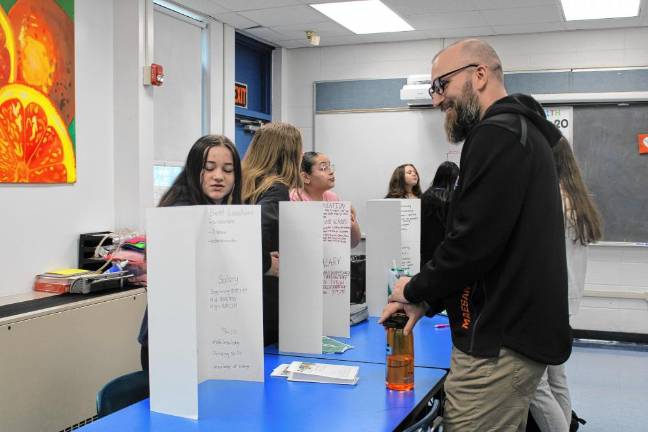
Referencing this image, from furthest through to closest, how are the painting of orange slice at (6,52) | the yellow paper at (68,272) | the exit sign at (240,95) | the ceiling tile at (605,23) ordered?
the exit sign at (240,95)
the ceiling tile at (605,23)
the yellow paper at (68,272)
the painting of orange slice at (6,52)

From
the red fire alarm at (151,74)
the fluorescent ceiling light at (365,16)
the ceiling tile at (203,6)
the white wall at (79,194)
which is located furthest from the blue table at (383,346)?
the ceiling tile at (203,6)

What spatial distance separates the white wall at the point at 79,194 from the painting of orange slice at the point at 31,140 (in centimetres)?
7

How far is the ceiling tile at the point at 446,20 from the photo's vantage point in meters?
5.01

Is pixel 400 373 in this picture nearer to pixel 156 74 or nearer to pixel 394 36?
pixel 156 74

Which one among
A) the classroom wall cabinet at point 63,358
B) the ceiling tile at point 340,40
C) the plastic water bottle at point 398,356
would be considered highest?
the ceiling tile at point 340,40

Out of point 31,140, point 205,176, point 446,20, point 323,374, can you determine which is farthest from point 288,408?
point 446,20

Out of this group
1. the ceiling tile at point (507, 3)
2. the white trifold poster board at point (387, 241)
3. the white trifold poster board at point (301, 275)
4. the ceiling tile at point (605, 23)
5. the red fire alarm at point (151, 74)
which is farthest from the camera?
the ceiling tile at point (605, 23)

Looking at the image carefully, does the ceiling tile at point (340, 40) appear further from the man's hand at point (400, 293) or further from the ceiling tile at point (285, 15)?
the man's hand at point (400, 293)

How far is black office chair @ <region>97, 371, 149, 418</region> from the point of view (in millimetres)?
1870

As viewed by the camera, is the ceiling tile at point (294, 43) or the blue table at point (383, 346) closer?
the blue table at point (383, 346)

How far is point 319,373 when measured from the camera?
1.90 m

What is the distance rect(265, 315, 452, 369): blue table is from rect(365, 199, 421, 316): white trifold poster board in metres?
0.13

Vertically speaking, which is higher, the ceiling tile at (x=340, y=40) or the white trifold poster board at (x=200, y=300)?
the ceiling tile at (x=340, y=40)

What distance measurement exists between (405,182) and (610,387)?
7.35 ft
